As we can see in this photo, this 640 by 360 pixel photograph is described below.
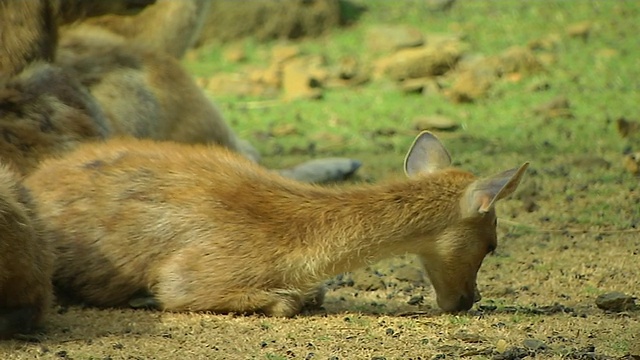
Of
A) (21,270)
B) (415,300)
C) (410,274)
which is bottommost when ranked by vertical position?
(410,274)

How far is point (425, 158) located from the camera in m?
6.36

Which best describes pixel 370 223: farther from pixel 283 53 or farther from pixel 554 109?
pixel 283 53

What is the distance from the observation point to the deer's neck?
19.2 feet

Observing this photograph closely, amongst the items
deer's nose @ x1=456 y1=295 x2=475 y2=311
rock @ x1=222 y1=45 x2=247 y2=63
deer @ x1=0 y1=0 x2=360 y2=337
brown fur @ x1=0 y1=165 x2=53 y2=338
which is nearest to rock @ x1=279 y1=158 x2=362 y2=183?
deer @ x1=0 y1=0 x2=360 y2=337

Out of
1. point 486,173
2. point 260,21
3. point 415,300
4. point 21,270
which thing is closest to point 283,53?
point 260,21

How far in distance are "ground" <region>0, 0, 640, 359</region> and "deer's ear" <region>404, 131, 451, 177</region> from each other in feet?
2.12

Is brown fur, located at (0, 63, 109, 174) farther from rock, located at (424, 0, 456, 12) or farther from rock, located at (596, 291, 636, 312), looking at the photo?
rock, located at (424, 0, 456, 12)

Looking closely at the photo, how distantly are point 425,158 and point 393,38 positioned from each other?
6.39 m

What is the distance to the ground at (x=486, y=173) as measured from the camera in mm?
5340

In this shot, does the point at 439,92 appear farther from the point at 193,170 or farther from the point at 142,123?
the point at 193,170

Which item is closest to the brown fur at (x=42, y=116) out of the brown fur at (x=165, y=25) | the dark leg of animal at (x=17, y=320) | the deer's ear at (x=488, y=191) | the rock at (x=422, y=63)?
the dark leg of animal at (x=17, y=320)

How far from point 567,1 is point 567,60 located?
1.91m

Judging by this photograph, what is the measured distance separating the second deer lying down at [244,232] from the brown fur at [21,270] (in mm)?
551

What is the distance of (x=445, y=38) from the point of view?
12.6 metres
